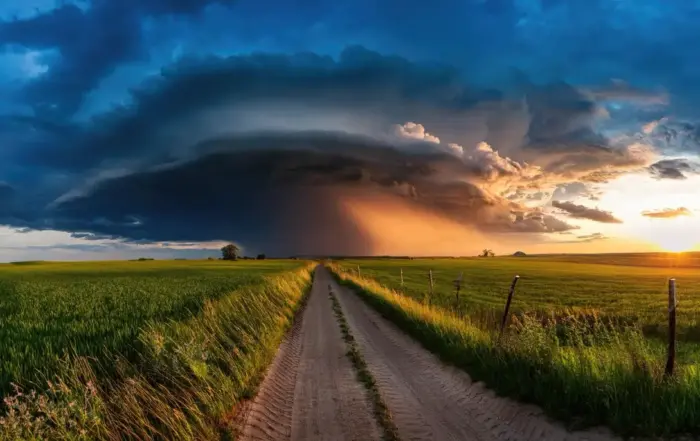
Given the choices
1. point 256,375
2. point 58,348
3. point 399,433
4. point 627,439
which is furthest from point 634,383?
point 58,348

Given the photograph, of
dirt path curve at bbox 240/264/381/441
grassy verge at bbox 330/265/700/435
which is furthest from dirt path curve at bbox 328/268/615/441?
dirt path curve at bbox 240/264/381/441

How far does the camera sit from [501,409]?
9055mm

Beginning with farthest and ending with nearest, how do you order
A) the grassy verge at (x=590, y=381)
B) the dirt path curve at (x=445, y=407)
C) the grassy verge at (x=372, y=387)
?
the grassy verge at (x=372, y=387) → the dirt path curve at (x=445, y=407) → the grassy verge at (x=590, y=381)

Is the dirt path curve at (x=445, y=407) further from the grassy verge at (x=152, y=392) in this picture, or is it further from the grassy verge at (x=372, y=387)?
the grassy verge at (x=152, y=392)

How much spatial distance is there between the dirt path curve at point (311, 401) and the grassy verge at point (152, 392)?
46 cm

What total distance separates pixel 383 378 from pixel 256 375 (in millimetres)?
3142

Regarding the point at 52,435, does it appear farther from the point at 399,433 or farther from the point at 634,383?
the point at 634,383

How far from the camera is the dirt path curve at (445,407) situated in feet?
25.9

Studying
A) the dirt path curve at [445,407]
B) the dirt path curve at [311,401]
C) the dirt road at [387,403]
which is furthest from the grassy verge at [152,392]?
the dirt path curve at [445,407]

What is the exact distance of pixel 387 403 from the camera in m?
9.65

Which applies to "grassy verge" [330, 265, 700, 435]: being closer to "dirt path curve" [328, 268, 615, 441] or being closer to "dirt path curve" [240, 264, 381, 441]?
"dirt path curve" [328, 268, 615, 441]

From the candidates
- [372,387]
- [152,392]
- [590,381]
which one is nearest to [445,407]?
[372,387]

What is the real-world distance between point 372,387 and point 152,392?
4978mm

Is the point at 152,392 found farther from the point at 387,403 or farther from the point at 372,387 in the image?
the point at 372,387
